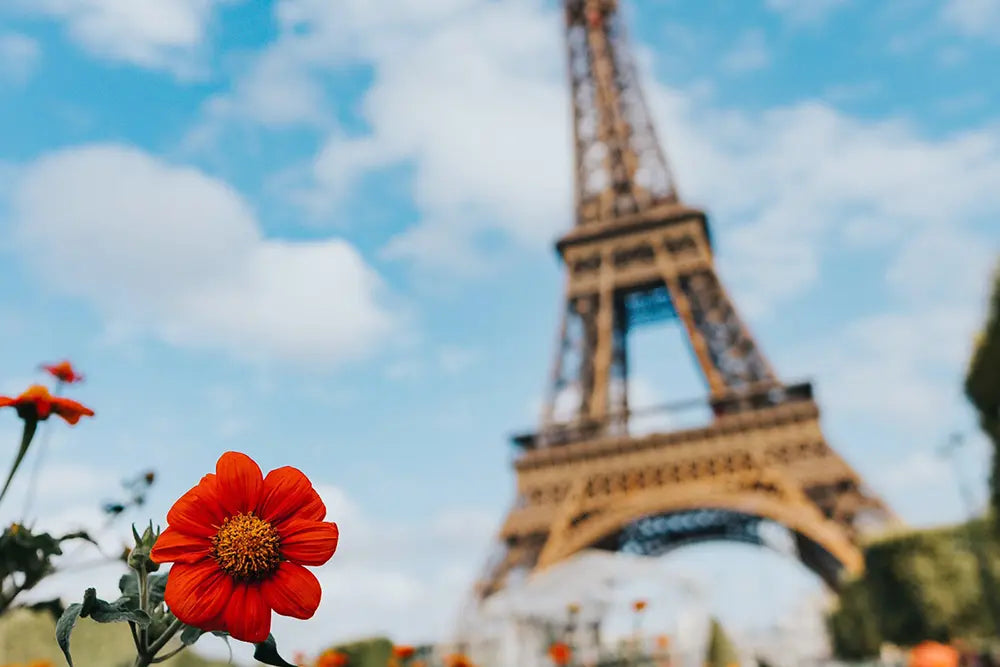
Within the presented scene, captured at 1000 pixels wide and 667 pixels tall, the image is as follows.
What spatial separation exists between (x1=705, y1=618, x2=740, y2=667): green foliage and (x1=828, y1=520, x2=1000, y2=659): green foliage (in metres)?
13.2

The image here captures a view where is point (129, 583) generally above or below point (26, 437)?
below

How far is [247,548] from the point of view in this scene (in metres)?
1.33

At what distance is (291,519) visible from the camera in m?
1.37

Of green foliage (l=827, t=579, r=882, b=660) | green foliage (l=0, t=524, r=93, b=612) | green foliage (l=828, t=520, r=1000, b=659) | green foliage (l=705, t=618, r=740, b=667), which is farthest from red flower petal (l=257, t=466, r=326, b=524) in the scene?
green foliage (l=827, t=579, r=882, b=660)

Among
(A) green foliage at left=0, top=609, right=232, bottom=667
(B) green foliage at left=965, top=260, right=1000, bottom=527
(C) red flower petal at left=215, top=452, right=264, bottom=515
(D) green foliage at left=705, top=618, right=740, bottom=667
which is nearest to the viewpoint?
(C) red flower petal at left=215, top=452, right=264, bottom=515

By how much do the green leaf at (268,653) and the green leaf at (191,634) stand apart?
87mm

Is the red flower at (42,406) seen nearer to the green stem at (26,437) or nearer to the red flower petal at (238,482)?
the green stem at (26,437)

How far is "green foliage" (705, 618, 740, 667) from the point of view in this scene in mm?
11227

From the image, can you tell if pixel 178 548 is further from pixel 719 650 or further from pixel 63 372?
pixel 719 650

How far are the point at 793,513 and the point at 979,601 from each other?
5.91 meters

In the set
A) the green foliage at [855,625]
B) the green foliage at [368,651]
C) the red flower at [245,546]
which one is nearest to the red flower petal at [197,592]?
the red flower at [245,546]

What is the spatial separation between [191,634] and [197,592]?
0.10 meters

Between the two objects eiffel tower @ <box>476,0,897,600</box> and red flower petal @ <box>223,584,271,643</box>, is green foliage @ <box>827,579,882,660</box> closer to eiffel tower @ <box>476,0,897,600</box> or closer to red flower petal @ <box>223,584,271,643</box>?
eiffel tower @ <box>476,0,897,600</box>

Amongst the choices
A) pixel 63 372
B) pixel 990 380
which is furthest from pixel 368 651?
pixel 990 380
